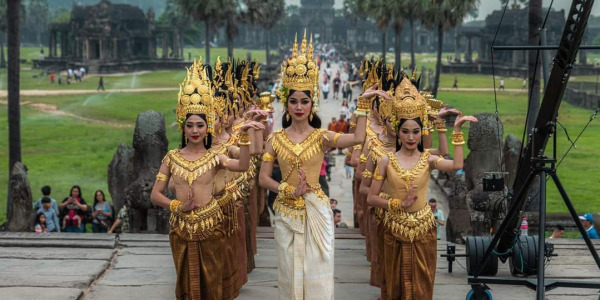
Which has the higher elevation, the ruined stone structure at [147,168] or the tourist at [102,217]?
the ruined stone structure at [147,168]

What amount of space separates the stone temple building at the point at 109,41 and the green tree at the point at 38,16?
6209 centimetres

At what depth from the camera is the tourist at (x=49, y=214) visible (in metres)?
13.2

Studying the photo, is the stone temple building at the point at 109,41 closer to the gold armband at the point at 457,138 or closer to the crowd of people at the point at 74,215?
the crowd of people at the point at 74,215

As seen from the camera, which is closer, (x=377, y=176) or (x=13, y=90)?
(x=377, y=176)

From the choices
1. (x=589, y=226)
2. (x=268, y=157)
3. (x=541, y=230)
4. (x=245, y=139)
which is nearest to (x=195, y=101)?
(x=245, y=139)

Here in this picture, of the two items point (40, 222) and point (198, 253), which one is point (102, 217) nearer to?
point (40, 222)

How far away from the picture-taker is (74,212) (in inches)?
548

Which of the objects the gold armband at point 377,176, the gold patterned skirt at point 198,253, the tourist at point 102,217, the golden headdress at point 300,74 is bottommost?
the tourist at point 102,217

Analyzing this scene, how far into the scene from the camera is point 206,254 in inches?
328

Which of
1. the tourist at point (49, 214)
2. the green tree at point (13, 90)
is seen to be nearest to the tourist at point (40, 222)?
the tourist at point (49, 214)

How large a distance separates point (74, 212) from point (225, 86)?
4.14 m

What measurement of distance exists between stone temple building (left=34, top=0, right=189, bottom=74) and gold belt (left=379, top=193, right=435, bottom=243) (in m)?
73.3

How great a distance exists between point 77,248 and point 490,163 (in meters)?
5.41

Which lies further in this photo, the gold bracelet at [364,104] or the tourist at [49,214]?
the tourist at [49,214]
